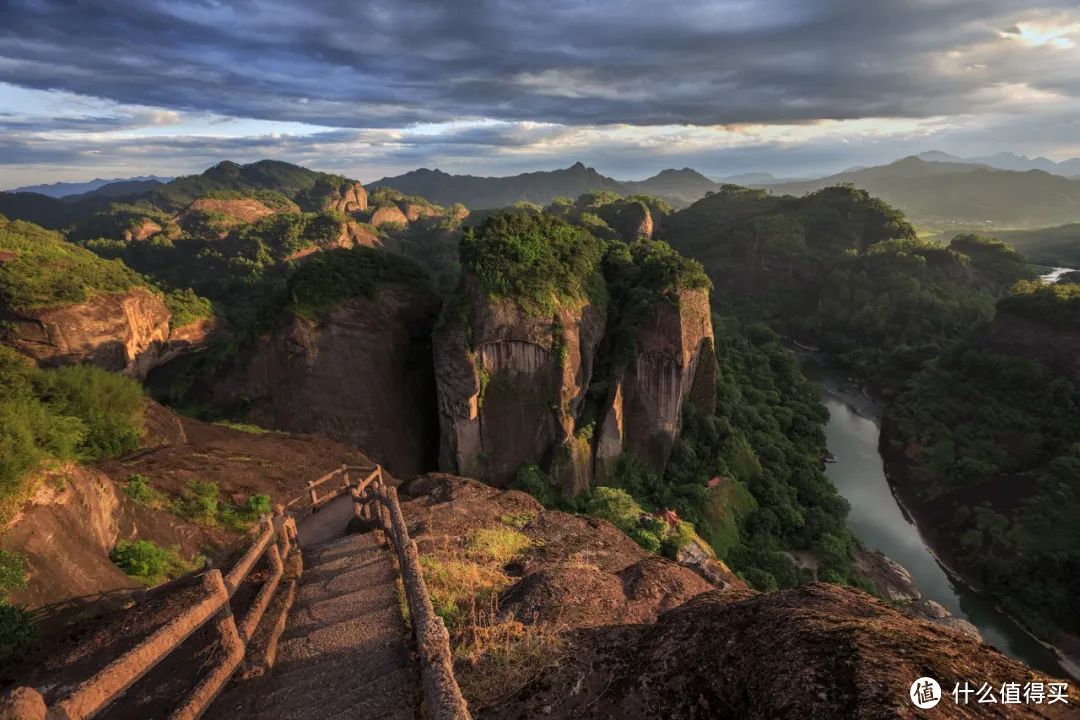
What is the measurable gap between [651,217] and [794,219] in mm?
35701

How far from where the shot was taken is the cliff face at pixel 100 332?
4362 centimetres

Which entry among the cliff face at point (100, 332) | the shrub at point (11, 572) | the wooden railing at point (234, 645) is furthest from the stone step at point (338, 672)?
the cliff face at point (100, 332)

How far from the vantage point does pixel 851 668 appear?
15.7 feet

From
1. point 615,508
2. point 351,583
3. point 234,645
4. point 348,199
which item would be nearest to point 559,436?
point 615,508

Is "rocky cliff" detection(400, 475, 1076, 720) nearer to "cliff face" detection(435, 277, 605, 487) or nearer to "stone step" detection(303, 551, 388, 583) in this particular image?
"stone step" detection(303, 551, 388, 583)

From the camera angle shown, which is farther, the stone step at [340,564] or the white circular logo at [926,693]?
the stone step at [340,564]

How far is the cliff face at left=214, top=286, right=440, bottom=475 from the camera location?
27.6 m

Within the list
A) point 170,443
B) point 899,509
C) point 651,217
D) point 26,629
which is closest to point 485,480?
point 170,443

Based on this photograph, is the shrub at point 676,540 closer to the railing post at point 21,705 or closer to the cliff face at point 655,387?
the cliff face at point 655,387

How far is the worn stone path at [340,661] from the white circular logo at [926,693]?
5329mm

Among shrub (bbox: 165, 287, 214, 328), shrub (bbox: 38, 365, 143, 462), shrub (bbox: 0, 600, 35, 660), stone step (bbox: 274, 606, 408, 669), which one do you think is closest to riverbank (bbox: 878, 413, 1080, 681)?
stone step (bbox: 274, 606, 408, 669)

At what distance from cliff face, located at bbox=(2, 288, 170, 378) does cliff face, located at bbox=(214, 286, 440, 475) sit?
29524 millimetres

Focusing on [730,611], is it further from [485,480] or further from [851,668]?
[485,480]

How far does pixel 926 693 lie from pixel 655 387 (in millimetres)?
25368
